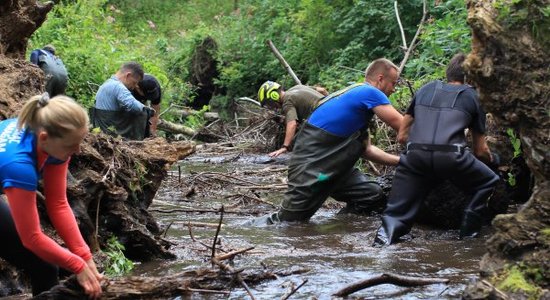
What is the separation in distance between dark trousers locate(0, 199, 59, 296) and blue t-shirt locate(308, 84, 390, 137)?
136 inches

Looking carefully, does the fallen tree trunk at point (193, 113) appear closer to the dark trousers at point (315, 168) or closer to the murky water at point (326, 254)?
the murky water at point (326, 254)

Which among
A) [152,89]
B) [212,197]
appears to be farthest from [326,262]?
[152,89]

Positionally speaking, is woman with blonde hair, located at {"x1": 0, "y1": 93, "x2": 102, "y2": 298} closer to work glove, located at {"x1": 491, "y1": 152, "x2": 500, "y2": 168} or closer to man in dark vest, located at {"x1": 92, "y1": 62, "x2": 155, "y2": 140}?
work glove, located at {"x1": 491, "y1": 152, "x2": 500, "y2": 168}

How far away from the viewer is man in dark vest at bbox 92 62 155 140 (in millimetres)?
9375

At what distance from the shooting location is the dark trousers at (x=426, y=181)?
5.86 m

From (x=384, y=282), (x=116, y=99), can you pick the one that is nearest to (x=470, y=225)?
(x=384, y=282)

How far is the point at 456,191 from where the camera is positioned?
6723 mm

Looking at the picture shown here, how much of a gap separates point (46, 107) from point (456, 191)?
173 inches

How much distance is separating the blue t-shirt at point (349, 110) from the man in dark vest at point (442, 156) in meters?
0.44

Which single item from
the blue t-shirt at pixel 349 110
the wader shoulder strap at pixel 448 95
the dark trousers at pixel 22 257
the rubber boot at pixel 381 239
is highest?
the wader shoulder strap at pixel 448 95

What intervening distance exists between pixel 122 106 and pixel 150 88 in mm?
1317

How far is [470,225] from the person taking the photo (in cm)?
612

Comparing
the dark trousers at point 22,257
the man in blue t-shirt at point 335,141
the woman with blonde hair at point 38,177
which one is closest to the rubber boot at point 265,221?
the man in blue t-shirt at point 335,141

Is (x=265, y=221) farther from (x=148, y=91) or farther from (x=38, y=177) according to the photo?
(x=148, y=91)
